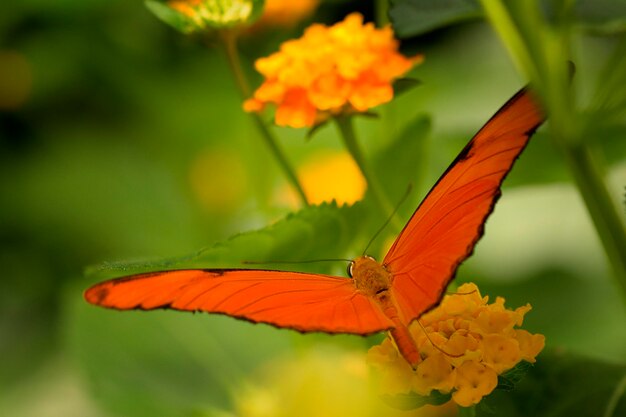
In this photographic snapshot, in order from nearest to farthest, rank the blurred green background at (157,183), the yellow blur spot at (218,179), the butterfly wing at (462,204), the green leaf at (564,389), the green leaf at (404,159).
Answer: the butterfly wing at (462,204) < the green leaf at (564,389) < the green leaf at (404,159) < the blurred green background at (157,183) < the yellow blur spot at (218,179)

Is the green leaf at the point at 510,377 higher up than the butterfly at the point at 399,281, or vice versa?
the butterfly at the point at 399,281

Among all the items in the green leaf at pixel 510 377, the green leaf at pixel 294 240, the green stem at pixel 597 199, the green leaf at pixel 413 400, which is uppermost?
the green leaf at pixel 294 240

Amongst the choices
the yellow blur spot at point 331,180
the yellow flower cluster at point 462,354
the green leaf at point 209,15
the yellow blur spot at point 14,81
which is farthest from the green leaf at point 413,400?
the yellow blur spot at point 14,81

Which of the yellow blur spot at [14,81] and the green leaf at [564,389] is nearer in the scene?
the green leaf at [564,389]

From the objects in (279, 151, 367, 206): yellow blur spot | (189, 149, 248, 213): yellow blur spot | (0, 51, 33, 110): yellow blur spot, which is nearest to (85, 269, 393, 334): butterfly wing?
(279, 151, 367, 206): yellow blur spot

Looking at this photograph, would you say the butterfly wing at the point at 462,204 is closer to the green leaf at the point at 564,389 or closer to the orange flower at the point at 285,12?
the green leaf at the point at 564,389

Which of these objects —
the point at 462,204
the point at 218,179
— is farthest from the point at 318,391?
the point at 218,179

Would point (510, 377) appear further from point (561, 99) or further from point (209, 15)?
point (209, 15)
